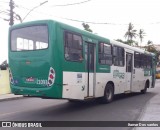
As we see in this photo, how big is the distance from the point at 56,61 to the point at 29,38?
1.59 metres

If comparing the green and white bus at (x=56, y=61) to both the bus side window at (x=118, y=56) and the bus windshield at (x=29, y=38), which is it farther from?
the bus side window at (x=118, y=56)

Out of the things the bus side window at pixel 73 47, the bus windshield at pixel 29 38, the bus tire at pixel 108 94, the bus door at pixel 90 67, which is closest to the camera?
the bus windshield at pixel 29 38

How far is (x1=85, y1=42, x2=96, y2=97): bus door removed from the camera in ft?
39.4

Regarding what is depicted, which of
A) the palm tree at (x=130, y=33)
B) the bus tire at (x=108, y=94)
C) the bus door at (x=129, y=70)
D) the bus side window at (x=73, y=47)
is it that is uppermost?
the palm tree at (x=130, y=33)

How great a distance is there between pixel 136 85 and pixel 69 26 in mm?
8852

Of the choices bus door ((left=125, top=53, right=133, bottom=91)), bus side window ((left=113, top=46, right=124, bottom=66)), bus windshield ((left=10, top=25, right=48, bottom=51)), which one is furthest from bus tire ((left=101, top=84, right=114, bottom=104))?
bus windshield ((left=10, top=25, right=48, bottom=51))

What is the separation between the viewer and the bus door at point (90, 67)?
473 inches

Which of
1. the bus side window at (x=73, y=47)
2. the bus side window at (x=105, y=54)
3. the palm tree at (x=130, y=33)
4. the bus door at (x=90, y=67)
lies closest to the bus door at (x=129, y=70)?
the bus side window at (x=105, y=54)

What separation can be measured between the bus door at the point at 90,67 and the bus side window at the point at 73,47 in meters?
0.63

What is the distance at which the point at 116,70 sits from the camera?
49.5 feet

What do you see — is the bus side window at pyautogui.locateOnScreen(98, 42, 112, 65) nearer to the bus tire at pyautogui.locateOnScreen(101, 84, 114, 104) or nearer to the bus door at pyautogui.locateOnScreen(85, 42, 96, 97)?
the bus door at pyautogui.locateOnScreen(85, 42, 96, 97)

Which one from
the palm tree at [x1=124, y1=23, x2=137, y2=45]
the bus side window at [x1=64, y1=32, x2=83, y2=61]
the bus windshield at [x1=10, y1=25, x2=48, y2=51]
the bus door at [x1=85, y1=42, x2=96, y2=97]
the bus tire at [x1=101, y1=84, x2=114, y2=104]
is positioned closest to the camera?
the bus windshield at [x1=10, y1=25, x2=48, y2=51]

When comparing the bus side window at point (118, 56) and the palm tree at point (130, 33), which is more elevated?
the palm tree at point (130, 33)

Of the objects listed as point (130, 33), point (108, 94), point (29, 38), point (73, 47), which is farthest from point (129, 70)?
point (130, 33)
